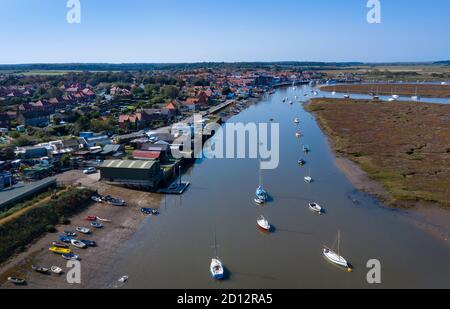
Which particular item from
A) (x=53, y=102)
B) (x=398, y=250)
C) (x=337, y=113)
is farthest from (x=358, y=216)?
(x=53, y=102)

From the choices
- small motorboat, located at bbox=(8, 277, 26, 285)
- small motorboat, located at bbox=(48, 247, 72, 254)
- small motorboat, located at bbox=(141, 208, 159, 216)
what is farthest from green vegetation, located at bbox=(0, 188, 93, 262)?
small motorboat, located at bbox=(141, 208, 159, 216)

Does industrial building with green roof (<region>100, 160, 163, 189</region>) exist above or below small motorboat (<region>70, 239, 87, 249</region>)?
above

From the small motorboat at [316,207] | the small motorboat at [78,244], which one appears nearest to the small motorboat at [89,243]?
the small motorboat at [78,244]

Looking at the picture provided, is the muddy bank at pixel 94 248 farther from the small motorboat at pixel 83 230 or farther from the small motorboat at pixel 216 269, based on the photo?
the small motorboat at pixel 216 269

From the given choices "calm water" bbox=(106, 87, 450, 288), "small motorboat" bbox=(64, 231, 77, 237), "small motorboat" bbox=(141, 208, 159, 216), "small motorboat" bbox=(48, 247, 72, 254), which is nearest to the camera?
"calm water" bbox=(106, 87, 450, 288)

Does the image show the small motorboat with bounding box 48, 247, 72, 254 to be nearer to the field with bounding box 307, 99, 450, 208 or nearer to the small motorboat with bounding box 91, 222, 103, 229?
the small motorboat with bounding box 91, 222, 103, 229
